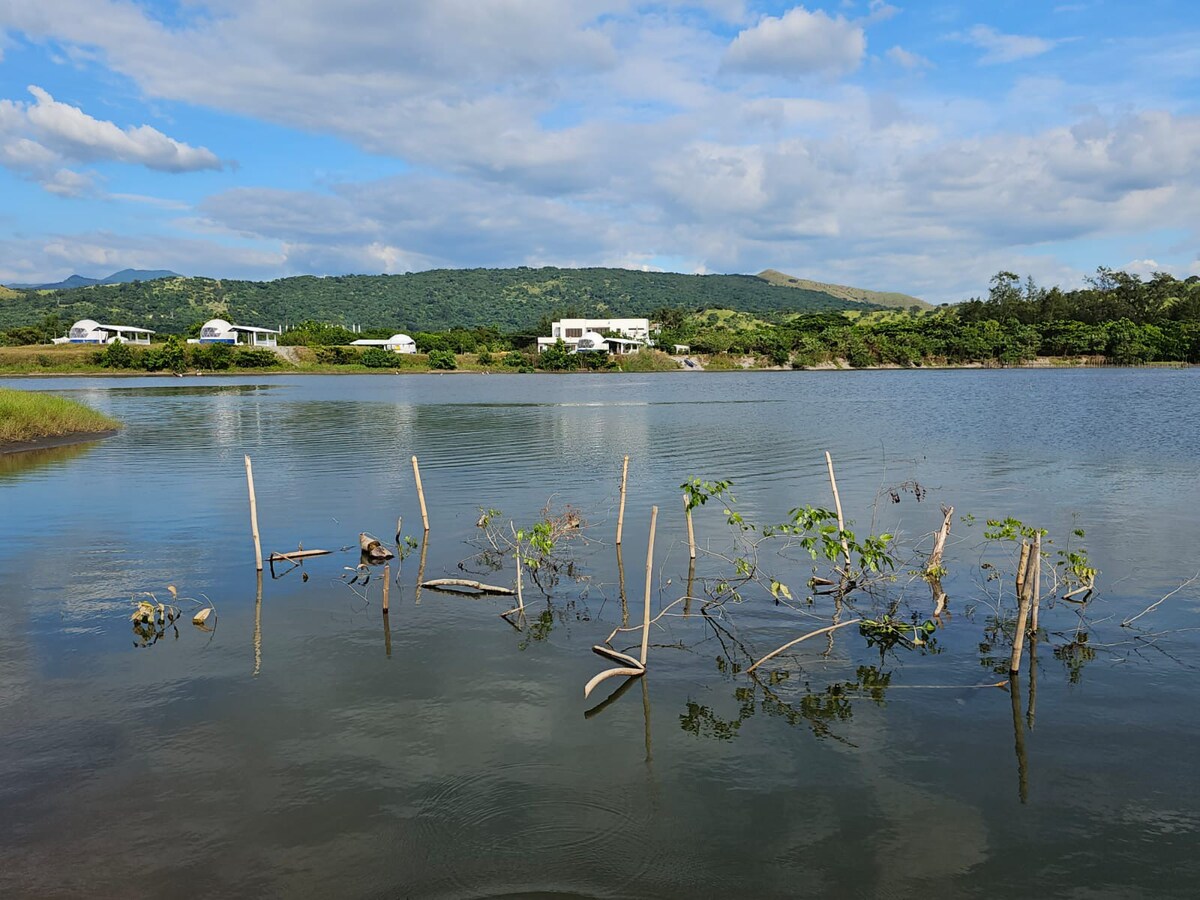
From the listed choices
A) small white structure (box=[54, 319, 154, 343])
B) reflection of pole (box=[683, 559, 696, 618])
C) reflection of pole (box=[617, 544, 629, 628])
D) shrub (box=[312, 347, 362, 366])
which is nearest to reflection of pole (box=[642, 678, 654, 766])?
reflection of pole (box=[617, 544, 629, 628])

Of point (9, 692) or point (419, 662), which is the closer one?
point (9, 692)

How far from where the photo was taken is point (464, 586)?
55.2 ft

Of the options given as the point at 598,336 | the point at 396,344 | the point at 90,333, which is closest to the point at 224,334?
the point at 90,333

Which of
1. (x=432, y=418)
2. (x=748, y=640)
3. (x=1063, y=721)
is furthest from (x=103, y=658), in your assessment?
(x=432, y=418)

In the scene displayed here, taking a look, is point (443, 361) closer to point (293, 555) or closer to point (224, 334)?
point (224, 334)

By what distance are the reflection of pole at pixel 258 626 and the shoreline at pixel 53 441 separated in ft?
90.1

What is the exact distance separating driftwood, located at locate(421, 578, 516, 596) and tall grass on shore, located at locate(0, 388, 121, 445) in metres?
31.6

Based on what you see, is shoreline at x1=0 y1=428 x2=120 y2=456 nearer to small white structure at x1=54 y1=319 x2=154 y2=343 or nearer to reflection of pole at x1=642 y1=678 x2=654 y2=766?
reflection of pole at x1=642 y1=678 x2=654 y2=766

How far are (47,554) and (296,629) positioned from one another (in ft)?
29.8

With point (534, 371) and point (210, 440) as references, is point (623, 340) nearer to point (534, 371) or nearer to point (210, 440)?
point (534, 371)

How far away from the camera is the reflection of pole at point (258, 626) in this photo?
13.1 metres

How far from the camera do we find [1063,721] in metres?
10.8

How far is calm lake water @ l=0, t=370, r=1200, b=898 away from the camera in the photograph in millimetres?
8195

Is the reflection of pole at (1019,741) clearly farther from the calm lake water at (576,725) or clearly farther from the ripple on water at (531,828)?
the ripple on water at (531,828)
